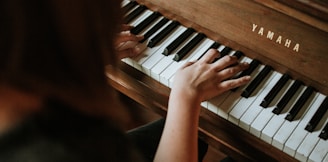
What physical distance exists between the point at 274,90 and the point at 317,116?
126 millimetres

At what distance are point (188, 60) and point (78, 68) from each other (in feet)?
2.29

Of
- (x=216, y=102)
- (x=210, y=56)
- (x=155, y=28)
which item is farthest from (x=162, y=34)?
(x=216, y=102)

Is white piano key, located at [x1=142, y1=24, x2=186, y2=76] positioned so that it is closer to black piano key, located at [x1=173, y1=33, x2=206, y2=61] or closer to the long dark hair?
black piano key, located at [x1=173, y1=33, x2=206, y2=61]

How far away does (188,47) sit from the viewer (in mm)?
1345

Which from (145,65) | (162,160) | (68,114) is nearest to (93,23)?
(68,114)

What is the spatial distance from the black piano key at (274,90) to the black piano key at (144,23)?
1.36 ft

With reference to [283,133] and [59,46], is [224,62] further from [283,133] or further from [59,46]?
[59,46]

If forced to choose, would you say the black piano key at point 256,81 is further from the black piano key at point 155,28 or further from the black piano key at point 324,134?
the black piano key at point 155,28

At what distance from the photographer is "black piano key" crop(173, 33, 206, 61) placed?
1.32 meters

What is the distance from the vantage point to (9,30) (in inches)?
22.6

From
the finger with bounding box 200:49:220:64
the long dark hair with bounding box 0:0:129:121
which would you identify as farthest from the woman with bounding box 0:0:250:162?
the finger with bounding box 200:49:220:64

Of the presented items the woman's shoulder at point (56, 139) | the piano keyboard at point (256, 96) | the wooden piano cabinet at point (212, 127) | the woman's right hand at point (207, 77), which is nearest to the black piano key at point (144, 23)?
the piano keyboard at point (256, 96)

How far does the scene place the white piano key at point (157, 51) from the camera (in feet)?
4.29

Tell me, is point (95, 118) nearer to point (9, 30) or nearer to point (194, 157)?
point (9, 30)
